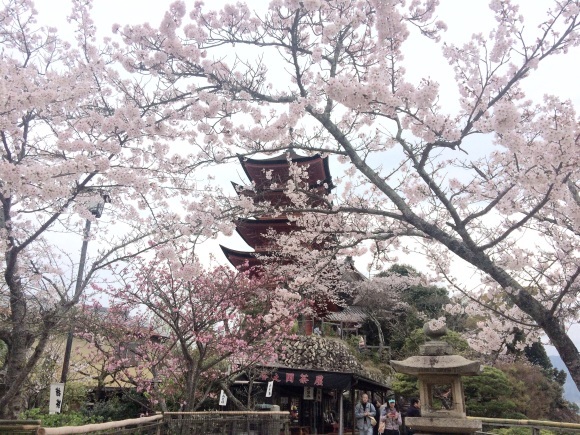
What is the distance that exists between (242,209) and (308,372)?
9.17m

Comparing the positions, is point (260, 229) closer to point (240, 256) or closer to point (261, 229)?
point (261, 229)

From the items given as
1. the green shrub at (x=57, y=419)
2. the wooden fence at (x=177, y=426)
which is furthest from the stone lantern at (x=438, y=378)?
the green shrub at (x=57, y=419)

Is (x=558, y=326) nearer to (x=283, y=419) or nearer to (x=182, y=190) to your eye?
(x=182, y=190)

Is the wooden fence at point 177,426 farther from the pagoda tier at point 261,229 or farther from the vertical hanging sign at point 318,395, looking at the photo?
the pagoda tier at point 261,229

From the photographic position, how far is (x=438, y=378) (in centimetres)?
655

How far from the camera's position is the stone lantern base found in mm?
6004

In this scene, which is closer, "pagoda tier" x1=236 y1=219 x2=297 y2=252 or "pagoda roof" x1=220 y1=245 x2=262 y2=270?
"pagoda tier" x1=236 y1=219 x2=297 y2=252

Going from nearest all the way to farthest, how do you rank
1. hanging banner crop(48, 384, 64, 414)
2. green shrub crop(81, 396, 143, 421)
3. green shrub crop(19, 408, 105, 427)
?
hanging banner crop(48, 384, 64, 414), green shrub crop(19, 408, 105, 427), green shrub crop(81, 396, 143, 421)

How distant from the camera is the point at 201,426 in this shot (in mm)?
6035

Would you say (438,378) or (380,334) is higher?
(380,334)

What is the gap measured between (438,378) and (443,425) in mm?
655

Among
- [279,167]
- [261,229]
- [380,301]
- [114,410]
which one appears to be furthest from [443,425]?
[380,301]

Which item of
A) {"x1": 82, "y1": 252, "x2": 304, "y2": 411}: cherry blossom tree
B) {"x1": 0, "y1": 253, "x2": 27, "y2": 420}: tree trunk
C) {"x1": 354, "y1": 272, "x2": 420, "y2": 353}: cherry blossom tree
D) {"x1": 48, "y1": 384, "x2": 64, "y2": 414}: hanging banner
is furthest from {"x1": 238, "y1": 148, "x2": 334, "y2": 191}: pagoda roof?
{"x1": 354, "y1": 272, "x2": 420, "y2": 353}: cherry blossom tree

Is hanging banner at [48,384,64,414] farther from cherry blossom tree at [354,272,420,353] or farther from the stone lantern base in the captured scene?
cherry blossom tree at [354,272,420,353]
